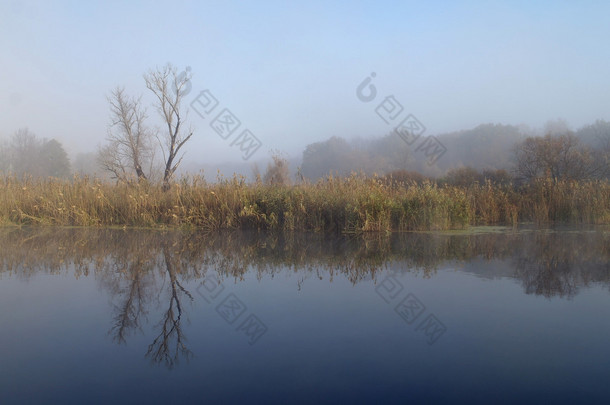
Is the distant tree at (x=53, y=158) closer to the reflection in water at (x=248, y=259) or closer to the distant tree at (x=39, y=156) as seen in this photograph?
the distant tree at (x=39, y=156)

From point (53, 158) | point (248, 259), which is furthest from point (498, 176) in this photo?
point (53, 158)

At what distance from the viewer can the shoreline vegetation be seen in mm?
8766

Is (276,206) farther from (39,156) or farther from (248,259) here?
(39,156)

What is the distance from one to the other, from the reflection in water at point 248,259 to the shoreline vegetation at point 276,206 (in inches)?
37.1

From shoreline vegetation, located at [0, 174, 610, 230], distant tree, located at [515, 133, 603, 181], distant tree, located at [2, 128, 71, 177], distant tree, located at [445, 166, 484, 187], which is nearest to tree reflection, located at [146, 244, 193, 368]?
shoreline vegetation, located at [0, 174, 610, 230]

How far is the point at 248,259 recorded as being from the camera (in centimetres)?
557

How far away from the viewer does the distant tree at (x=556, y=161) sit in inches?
759

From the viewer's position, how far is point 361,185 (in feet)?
31.1

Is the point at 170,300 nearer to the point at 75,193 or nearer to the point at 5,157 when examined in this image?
the point at 75,193

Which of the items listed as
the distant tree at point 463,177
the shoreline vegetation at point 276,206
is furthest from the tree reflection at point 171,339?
the distant tree at point 463,177

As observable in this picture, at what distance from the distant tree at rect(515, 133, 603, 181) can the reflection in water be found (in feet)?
42.9

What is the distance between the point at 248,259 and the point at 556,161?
63.0ft

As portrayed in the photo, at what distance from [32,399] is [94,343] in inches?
26.9

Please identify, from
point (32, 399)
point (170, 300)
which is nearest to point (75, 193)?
point (170, 300)
